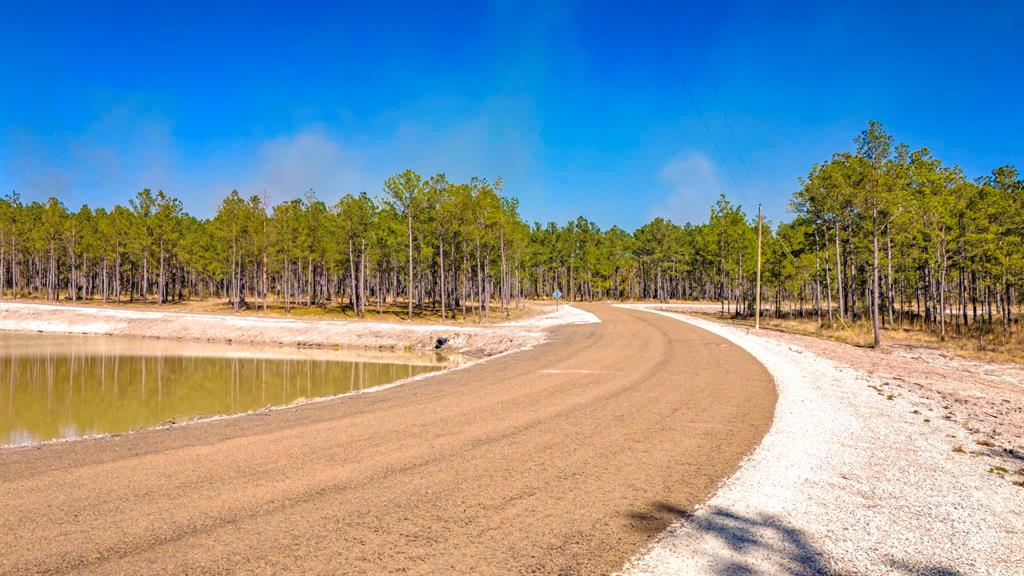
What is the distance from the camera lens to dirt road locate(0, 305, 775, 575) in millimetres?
4680

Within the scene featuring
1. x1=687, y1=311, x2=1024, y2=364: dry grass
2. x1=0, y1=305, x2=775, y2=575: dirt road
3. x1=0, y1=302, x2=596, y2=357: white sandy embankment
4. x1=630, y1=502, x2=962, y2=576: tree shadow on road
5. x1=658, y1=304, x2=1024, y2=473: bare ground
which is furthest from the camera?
x1=0, y1=302, x2=596, y2=357: white sandy embankment

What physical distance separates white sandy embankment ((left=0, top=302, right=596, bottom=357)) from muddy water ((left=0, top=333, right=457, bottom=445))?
9.07 ft

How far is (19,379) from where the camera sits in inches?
857

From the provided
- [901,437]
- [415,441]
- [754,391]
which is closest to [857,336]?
[754,391]

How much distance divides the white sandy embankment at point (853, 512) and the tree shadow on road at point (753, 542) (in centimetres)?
1

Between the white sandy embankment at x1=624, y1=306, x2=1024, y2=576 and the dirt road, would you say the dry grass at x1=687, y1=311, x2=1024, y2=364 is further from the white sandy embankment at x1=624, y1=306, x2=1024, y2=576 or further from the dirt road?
the dirt road

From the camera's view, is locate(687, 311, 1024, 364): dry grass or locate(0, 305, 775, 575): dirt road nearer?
locate(0, 305, 775, 575): dirt road

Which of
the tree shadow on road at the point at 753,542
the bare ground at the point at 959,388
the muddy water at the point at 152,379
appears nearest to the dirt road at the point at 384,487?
the tree shadow on road at the point at 753,542

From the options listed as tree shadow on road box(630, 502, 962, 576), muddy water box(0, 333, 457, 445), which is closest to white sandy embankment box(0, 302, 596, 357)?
muddy water box(0, 333, 457, 445)

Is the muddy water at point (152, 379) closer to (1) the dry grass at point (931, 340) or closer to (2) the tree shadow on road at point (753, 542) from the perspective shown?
(2) the tree shadow on road at point (753, 542)

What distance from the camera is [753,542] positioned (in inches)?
199

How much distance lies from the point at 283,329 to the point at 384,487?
37752 mm

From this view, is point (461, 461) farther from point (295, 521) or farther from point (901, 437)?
point (901, 437)

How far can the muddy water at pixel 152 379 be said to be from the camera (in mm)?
14703
